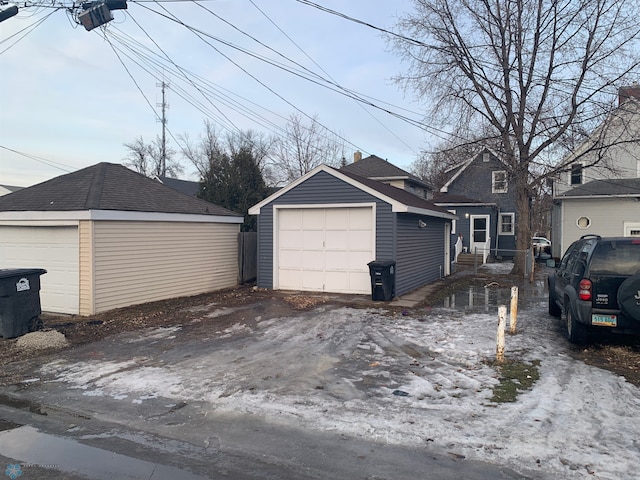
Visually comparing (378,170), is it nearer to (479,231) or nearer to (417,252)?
(417,252)

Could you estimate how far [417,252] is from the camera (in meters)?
14.5

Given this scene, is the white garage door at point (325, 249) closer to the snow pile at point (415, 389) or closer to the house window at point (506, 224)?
the snow pile at point (415, 389)

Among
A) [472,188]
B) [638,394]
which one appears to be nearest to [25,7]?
[638,394]

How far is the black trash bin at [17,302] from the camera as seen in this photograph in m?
8.03

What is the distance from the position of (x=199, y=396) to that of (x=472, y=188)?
88.9ft

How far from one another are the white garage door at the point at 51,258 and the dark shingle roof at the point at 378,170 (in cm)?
1219

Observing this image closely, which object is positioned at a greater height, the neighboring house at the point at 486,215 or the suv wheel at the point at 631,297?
the neighboring house at the point at 486,215

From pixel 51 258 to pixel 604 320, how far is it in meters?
11.8

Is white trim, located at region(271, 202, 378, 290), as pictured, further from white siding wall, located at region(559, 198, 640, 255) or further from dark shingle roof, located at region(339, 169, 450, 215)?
white siding wall, located at region(559, 198, 640, 255)

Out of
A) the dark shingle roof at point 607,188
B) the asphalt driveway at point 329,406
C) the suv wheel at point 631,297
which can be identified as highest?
the dark shingle roof at point 607,188

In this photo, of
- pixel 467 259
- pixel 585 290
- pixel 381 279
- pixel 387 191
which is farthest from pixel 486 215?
pixel 585 290

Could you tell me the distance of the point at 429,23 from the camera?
1775 cm

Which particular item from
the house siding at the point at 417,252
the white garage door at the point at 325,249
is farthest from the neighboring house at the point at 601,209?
the white garage door at the point at 325,249

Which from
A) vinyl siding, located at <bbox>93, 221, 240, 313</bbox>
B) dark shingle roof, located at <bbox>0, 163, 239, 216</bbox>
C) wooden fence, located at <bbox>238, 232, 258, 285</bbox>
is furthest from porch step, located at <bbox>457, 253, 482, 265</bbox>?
dark shingle roof, located at <bbox>0, 163, 239, 216</bbox>
